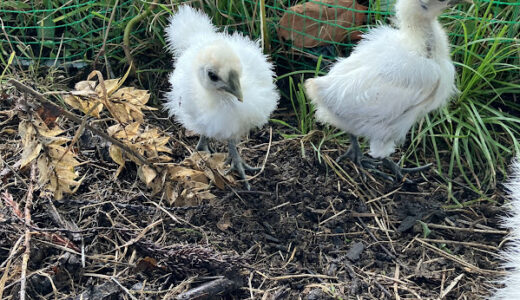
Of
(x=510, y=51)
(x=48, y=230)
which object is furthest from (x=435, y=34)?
(x=48, y=230)

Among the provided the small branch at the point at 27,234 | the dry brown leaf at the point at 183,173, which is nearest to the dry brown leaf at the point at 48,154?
the small branch at the point at 27,234

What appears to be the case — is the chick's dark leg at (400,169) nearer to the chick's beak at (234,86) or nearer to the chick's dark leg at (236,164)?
the chick's dark leg at (236,164)

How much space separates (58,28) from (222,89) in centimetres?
189

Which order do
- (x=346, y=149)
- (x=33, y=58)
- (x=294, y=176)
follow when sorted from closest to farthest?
(x=294, y=176), (x=346, y=149), (x=33, y=58)

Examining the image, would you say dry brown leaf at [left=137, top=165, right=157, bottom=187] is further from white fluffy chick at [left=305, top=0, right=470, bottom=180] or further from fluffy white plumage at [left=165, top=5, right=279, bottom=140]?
white fluffy chick at [left=305, top=0, right=470, bottom=180]

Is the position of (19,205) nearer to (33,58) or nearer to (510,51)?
(33,58)

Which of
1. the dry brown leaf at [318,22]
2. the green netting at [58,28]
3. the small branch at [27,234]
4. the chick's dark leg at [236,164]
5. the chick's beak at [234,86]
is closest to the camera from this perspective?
the small branch at [27,234]

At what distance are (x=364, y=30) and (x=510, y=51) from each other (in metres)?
0.92

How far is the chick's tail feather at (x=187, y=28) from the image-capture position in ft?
11.2

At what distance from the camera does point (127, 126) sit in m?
2.98

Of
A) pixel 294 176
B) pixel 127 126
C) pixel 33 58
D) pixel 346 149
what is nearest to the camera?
pixel 127 126

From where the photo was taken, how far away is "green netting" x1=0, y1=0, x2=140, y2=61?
3951mm

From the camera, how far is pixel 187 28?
135 inches

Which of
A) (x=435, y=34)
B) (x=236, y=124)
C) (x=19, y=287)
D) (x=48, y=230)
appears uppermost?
(x=435, y=34)
